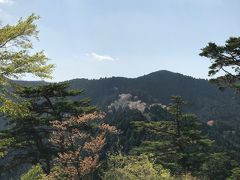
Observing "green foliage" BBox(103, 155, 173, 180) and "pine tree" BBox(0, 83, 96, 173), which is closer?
"green foliage" BBox(103, 155, 173, 180)

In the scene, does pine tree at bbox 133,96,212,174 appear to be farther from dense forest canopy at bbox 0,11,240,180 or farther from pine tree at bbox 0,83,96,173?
pine tree at bbox 0,83,96,173

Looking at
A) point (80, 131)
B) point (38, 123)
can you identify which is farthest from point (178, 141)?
point (38, 123)

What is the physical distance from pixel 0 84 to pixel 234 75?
18620mm

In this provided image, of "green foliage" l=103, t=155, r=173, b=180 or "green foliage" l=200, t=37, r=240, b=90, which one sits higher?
"green foliage" l=200, t=37, r=240, b=90

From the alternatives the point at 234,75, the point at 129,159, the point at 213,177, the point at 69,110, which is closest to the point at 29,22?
the point at 129,159

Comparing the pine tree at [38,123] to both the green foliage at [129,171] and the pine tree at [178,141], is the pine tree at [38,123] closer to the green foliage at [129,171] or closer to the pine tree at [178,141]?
the pine tree at [178,141]

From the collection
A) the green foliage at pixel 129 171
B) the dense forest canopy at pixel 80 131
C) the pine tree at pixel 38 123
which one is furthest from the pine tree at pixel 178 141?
the green foliage at pixel 129 171

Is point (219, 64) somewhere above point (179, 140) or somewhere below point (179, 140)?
above

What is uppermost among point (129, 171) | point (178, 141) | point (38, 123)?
point (38, 123)

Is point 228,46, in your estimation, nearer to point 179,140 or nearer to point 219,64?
point 219,64

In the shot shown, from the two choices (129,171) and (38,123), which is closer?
(129,171)

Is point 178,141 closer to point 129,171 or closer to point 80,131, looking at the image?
point 80,131

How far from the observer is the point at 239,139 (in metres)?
181

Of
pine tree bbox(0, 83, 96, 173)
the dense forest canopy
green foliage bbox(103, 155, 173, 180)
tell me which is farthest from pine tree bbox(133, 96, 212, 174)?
green foliage bbox(103, 155, 173, 180)
